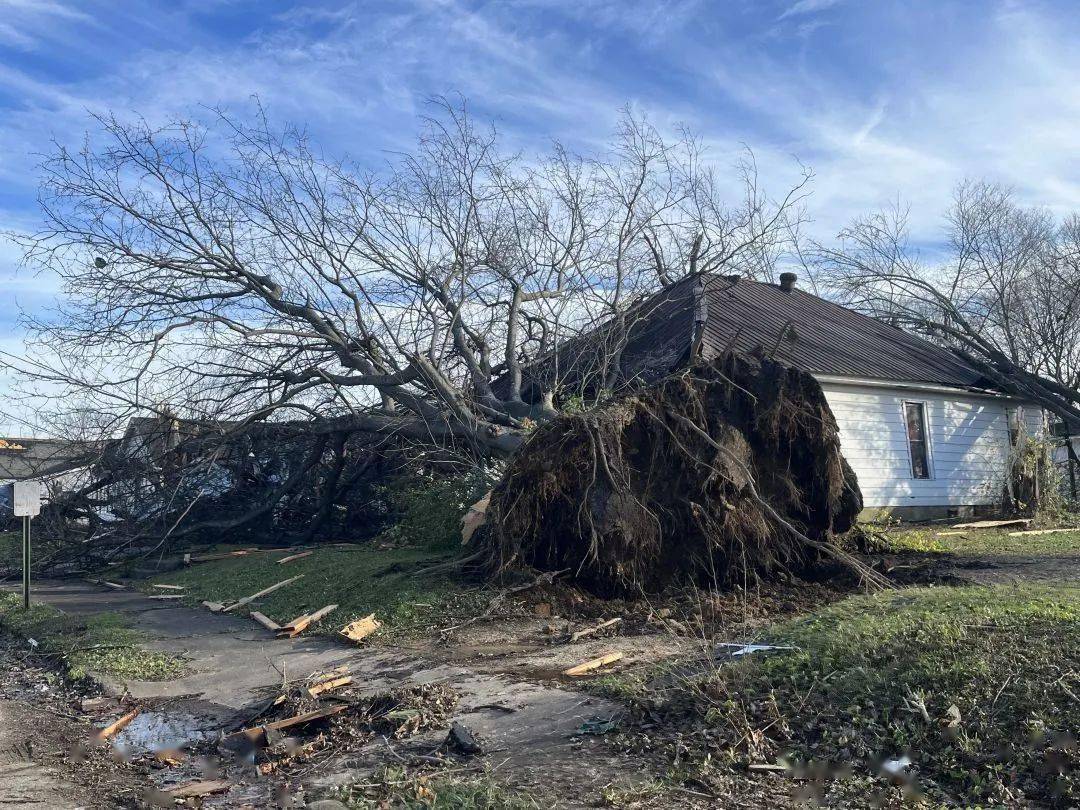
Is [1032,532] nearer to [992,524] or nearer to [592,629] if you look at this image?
[992,524]

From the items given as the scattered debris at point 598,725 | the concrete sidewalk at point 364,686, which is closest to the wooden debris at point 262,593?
the concrete sidewalk at point 364,686

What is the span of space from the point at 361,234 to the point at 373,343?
63.2 inches

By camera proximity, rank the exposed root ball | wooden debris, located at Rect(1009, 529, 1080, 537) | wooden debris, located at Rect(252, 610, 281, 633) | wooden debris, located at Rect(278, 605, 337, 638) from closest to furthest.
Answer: wooden debris, located at Rect(278, 605, 337, 638), wooden debris, located at Rect(252, 610, 281, 633), the exposed root ball, wooden debris, located at Rect(1009, 529, 1080, 537)

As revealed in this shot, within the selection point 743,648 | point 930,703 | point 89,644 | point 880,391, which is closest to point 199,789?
point 743,648

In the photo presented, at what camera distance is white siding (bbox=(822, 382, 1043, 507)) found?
1677 centimetres

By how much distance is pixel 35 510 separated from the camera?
12.5 meters

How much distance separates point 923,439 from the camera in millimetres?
17922

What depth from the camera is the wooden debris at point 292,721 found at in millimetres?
5875

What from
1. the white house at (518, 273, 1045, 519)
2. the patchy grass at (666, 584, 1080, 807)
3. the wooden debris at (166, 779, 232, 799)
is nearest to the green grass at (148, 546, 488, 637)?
the wooden debris at (166, 779, 232, 799)

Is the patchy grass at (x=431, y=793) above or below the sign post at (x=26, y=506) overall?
below

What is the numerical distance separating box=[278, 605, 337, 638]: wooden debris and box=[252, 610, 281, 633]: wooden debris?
8 cm

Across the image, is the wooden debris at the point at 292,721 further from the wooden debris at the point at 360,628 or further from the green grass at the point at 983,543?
the green grass at the point at 983,543

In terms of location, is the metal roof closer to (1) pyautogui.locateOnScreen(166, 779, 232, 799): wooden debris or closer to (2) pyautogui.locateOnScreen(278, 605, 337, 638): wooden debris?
(2) pyautogui.locateOnScreen(278, 605, 337, 638): wooden debris

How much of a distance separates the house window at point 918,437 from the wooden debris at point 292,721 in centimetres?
1410
